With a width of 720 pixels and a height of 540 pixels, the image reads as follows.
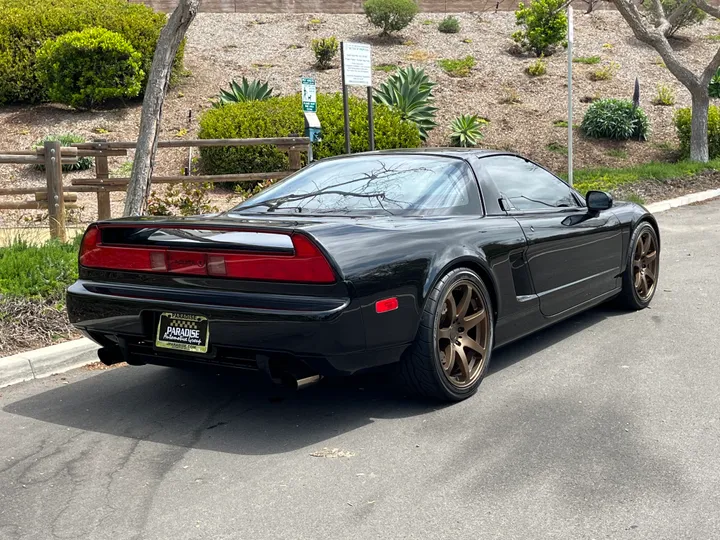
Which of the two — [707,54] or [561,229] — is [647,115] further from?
[561,229]

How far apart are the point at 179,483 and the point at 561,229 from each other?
3.10m

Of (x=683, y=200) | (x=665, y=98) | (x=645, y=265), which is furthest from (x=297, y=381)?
(x=665, y=98)

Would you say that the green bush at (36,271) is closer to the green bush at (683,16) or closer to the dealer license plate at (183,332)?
the dealer license plate at (183,332)

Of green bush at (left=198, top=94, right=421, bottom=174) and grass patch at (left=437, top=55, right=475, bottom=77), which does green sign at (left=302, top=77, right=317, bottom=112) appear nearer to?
green bush at (left=198, top=94, right=421, bottom=174)

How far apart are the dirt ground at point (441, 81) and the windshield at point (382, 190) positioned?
7434mm

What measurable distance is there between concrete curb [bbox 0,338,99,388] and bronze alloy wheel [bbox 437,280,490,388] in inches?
100

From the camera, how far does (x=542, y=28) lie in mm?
26359

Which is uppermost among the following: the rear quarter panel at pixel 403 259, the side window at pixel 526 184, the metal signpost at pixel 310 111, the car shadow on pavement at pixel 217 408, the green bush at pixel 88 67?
the green bush at pixel 88 67

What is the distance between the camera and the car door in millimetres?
5508

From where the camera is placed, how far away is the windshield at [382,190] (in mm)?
5059

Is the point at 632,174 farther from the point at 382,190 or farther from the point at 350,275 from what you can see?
the point at 350,275

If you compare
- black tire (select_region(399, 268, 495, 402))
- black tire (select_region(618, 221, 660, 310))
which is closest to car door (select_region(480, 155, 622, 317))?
black tire (select_region(618, 221, 660, 310))

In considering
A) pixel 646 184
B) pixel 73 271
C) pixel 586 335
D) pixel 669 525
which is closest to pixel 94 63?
pixel 646 184

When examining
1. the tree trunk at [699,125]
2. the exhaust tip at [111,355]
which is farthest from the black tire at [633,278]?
the tree trunk at [699,125]
